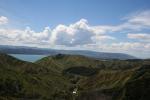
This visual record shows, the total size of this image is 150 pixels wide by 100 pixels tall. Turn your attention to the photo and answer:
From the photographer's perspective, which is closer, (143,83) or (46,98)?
(143,83)

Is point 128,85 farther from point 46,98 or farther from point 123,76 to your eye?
point 46,98

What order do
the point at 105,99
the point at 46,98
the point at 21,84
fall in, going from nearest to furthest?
the point at 105,99
the point at 46,98
the point at 21,84

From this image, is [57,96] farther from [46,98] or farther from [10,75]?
[10,75]

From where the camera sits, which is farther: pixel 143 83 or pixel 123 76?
pixel 123 76

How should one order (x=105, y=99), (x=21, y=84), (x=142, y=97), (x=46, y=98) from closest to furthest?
(x=142, y=97), (x=105, y=99), (x=46, y=98), (x=21, y=84)

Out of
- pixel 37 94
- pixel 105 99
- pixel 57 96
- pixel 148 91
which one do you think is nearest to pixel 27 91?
pixel 37 94

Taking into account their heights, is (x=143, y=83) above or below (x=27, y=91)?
above

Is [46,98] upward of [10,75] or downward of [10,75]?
downward

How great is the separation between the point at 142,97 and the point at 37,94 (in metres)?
73.4

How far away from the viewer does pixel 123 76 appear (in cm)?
18338

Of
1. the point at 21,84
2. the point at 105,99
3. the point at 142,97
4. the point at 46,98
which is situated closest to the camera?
the point at 142,97

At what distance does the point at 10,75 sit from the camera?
18862 centimetres

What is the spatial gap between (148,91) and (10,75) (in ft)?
331

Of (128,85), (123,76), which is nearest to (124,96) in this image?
(128,85)
